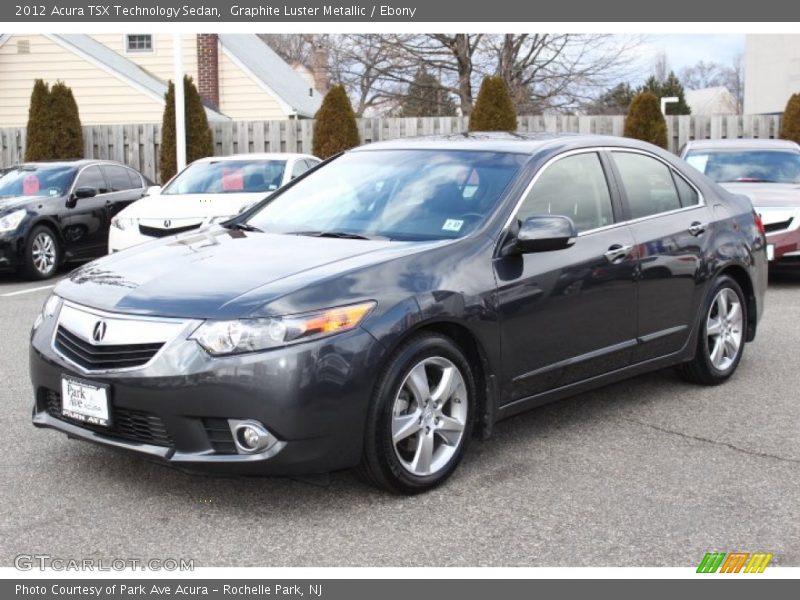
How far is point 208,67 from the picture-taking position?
31.4 m

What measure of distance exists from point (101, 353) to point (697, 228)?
12.4 feet

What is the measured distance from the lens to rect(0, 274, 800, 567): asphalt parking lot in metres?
4.02

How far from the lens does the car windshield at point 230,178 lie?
12828mm

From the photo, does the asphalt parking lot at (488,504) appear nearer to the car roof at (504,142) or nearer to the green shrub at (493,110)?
the car roof at (504,142)

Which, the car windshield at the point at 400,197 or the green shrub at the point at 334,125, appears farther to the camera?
the green shrub at the point at 334,125

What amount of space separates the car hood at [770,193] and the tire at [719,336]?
4776mm

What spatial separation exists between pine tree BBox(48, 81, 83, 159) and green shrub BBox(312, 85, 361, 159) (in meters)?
5.19

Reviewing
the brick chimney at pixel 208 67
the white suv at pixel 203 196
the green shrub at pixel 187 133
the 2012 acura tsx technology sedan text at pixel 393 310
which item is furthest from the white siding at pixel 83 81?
the 2012 acura tsx technology sedan text at pixel 393 310

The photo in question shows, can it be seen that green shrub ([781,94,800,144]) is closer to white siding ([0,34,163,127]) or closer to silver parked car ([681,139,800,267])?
silver parked car ([681,139,800,267])

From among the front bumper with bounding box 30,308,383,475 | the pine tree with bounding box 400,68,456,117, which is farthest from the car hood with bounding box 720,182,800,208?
the pine tree with bounding box 400,68,456,117

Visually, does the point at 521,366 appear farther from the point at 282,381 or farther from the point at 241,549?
the point at 241,549

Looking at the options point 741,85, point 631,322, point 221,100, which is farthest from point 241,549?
point 741,85

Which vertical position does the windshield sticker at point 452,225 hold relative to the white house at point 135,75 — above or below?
below
